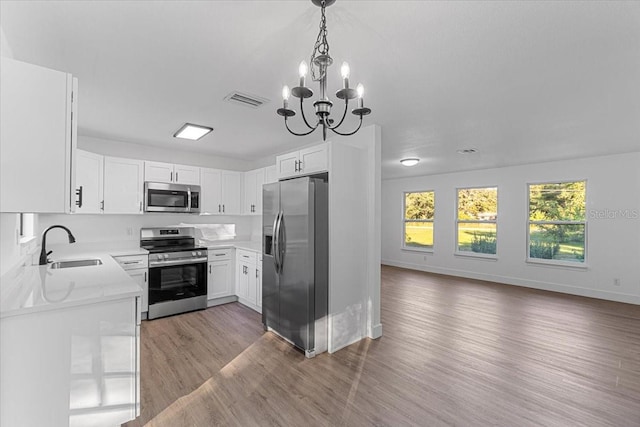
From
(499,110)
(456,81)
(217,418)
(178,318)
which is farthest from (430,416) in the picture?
(178,318)

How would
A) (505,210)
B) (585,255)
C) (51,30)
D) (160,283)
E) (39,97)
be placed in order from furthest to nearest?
(505,210)
(585,255)
(160,283)
(51,30)
(39,97)

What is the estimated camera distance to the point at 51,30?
A: 1.76 metres

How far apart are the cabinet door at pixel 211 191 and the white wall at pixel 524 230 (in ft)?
17.4

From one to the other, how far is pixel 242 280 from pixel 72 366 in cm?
291

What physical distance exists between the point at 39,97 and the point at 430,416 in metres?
3.05

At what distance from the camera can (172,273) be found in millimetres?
4230

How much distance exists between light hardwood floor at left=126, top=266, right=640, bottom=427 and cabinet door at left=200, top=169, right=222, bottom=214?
1.65 meters

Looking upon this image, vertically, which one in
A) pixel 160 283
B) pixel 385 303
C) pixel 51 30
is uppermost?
pixel 51 30

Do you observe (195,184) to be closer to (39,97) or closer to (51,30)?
(51,30)

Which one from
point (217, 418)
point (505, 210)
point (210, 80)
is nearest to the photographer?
point (217, 418)

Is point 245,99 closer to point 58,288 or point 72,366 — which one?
point 58,288

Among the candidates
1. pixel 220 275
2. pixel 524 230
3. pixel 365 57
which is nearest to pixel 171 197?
pixel 220 275

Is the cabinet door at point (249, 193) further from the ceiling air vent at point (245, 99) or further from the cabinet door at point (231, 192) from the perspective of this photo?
the ceiling air vent at point (245, 99)

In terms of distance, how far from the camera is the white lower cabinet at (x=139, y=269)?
12.7 feet
